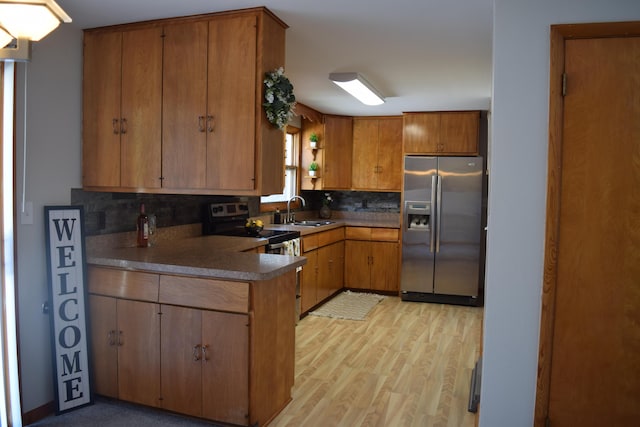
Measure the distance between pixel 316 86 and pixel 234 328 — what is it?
2784 millimetres

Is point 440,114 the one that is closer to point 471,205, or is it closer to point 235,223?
point 471,205

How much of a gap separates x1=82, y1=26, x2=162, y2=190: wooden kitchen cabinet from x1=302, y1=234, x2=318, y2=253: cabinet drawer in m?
2.15

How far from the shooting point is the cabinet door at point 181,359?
271 centimetres

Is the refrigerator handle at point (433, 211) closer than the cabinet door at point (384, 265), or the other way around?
the refrigerator handle at point (433, 211)

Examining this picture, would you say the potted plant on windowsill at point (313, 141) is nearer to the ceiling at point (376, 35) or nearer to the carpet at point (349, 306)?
the ceiling at point (376, 35)

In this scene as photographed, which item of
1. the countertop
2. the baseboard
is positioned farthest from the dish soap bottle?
the baseboard

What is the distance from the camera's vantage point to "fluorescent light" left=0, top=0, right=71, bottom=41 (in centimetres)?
133

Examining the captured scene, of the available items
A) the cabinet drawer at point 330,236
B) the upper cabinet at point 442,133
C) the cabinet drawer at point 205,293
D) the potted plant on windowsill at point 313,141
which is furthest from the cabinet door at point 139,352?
the upper cabinet at point 442,133

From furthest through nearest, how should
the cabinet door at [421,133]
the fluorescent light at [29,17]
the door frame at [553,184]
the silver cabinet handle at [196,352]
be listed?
1. the cabinet door at [421,133]
2. the silver cabinet handle at [196,352]
3. the door frame at [553,184]
4. the fluorescent light at [29,17]

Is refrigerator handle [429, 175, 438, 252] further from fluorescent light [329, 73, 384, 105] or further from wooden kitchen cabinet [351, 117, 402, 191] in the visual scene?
fluorescent light [329, 73, 384, 105]

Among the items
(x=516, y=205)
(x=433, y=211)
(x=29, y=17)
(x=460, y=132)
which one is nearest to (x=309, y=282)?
(x=433, y=211)

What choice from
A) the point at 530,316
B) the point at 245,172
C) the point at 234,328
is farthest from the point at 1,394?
the point at 530,316

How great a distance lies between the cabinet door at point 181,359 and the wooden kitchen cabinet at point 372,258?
147 inches

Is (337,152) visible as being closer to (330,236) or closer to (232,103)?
(330,236)
